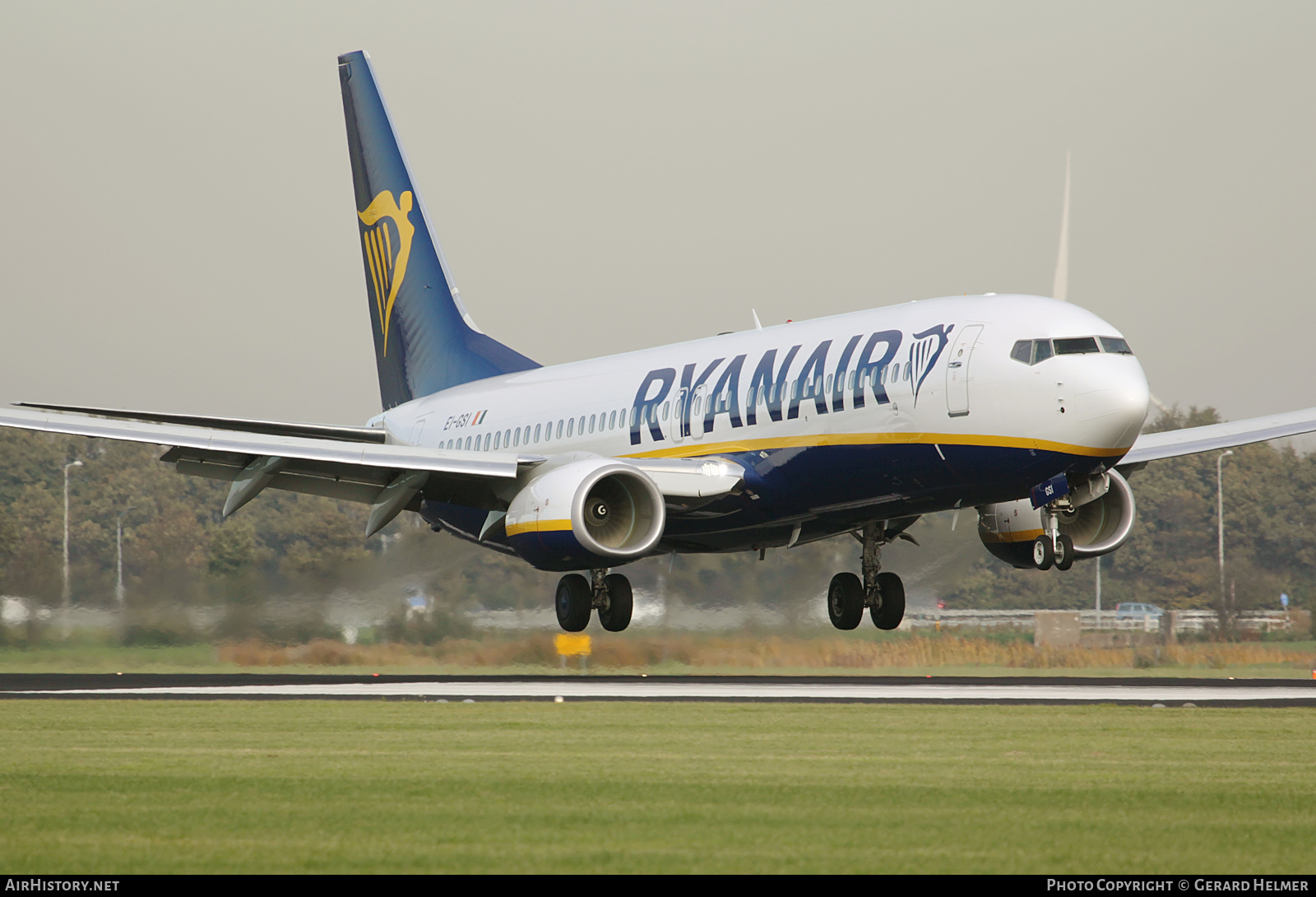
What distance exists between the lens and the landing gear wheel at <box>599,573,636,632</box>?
106 ft

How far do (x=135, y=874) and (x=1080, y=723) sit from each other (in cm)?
1377

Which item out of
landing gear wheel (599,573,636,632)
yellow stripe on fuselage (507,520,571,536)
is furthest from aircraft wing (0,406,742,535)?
landing gear wheel (599,573,636,632)

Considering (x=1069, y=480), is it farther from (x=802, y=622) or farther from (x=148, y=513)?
(x=148, y=513)

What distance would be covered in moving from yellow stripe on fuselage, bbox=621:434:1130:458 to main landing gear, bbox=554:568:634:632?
2.62 meters

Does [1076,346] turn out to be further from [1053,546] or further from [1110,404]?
[1053,546]

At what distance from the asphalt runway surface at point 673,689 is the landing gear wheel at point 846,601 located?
1.19 m

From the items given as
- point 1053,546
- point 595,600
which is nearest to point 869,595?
point 595,600

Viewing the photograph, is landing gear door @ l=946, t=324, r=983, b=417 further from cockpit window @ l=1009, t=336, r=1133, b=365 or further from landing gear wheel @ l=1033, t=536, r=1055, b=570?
landing gear wheel @ l=1033, t=536, r=1055, b=570

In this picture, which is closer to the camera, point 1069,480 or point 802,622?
point 1069,480

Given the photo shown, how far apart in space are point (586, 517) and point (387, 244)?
48.5 feet

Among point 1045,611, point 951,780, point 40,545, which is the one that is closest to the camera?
point 951,780

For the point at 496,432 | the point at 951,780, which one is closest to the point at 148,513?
the point at 496,432

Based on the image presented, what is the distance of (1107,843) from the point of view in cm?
1124

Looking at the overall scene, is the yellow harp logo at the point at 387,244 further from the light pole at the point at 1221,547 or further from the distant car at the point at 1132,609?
the light pole at the point at 1221,547
